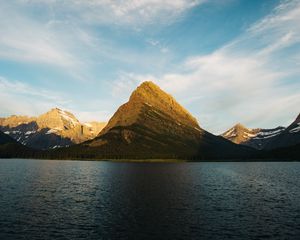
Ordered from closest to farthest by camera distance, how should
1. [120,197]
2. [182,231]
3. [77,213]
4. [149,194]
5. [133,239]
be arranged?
[133,239]
[182,231]
[77,213]
[120,197]
[149,194]

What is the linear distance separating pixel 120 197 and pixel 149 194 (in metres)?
11.4

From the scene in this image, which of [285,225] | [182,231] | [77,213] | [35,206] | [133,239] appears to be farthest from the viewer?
[35,206]

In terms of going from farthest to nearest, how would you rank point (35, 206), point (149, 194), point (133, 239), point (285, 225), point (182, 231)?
point (149, 194)
point (35, 206)
point (285, 225)
point (182, 231)
point (133, 239)

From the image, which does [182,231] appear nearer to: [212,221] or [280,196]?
[212,221]

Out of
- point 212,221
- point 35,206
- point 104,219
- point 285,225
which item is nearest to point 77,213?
point 104,219

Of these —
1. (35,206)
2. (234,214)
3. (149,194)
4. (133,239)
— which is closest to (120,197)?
(149,194)

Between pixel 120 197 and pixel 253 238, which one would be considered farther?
pixel 120 197

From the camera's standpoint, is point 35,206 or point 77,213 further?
point 35,206

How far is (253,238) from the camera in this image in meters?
55.9

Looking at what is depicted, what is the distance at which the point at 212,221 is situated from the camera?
6869 cm

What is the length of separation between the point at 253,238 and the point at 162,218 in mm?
21562

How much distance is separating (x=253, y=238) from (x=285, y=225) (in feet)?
41.6

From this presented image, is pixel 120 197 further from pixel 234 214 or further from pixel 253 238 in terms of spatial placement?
pixel 253 238

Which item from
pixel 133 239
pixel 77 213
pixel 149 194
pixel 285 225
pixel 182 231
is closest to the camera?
pixel 133 239
